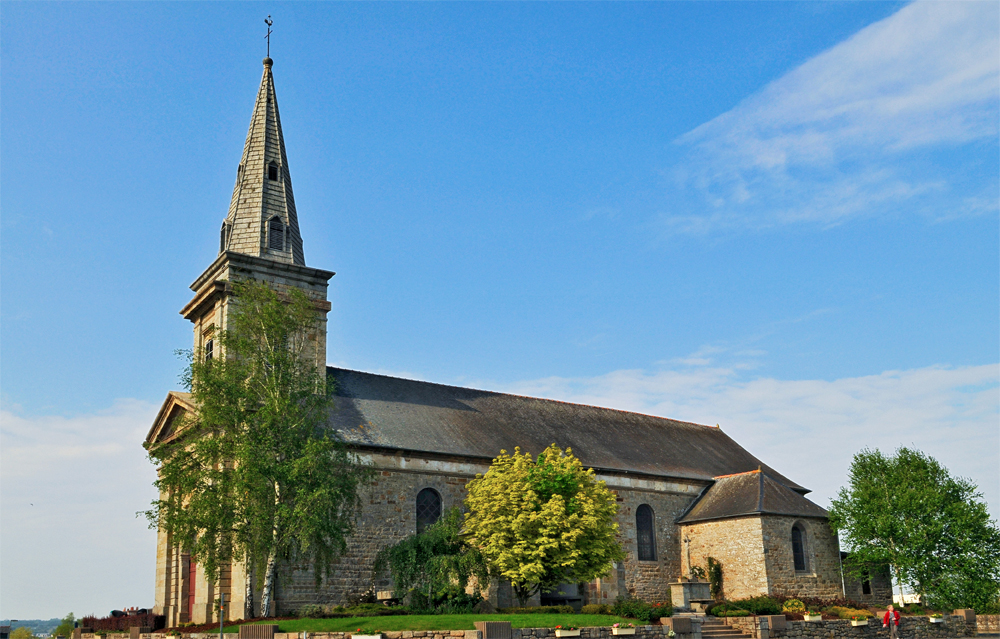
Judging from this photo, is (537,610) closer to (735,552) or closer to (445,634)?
(445,634)

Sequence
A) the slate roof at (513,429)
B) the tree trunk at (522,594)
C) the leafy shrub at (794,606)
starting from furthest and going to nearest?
the slate roof at (513,429), the leafy shrub at (794,606), the tree trunk at (522,594)

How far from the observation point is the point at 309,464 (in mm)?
26719

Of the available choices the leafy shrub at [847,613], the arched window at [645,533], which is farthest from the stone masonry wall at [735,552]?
the leafy shrub at [847,613]

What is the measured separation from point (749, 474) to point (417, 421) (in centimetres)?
1559

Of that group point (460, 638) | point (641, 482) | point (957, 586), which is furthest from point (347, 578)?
point (957, 586)

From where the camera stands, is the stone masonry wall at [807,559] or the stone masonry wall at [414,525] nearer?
the stone masonry wall at [414,525]

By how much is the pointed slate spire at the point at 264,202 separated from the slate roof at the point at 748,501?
68.9 ft

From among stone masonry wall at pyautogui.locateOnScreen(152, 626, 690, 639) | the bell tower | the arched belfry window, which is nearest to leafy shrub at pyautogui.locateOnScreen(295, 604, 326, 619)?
stone masonry wall at pyautogui.locateOnScreen(152, 626, 690, 639)

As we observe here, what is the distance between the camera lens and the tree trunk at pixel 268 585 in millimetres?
27141

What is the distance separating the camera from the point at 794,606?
31.5 m

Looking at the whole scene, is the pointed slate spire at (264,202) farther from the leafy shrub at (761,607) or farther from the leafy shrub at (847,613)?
the leafy shrub at (847,613)

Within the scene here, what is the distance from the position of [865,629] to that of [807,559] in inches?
245

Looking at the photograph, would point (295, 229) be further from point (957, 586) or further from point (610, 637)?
point (957, 586)

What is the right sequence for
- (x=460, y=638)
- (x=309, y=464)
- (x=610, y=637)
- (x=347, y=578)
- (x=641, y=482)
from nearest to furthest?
(x=460, y=638) → (x=610, y=637) → (x=309, y=464) → (x=347, y=578) → (x=641, y=482)
